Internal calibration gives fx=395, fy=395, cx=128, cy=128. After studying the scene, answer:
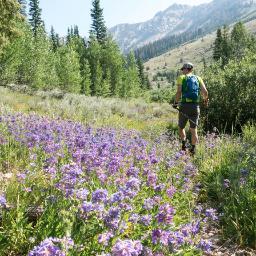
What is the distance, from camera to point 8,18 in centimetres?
2158

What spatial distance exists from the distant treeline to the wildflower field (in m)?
16.9

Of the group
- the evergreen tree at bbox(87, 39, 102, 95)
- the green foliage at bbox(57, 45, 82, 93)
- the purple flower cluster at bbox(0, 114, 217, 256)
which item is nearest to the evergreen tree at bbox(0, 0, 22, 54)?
the purple flower cluster at bbox(0, 114, 217, 256)

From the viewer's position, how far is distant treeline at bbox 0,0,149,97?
30.3 m

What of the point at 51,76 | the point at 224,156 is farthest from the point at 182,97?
the point at 51,76

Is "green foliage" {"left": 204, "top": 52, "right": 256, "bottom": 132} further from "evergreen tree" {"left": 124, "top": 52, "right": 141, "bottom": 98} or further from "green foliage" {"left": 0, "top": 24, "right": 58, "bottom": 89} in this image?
"evergreen tree" {"left": 124, "top": 52, "right": 141, "bottom": 98}

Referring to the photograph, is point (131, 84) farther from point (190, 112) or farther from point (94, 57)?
point (190, 112)

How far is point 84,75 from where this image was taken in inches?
2064

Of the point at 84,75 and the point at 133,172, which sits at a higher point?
the point at 84,75

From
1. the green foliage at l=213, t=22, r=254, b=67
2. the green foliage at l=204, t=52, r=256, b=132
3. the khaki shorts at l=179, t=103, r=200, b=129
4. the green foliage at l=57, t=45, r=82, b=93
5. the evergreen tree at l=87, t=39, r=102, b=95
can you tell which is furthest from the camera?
the green foliage at l=213, t=22, r=254, b=67

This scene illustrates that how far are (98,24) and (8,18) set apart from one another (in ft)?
140

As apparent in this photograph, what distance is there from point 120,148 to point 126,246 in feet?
14.4

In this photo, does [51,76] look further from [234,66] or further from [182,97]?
[182,97]

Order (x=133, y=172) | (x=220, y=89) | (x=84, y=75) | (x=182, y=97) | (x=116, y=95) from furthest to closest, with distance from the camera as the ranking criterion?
(x=116, y=95)
(x=84, y=75)
(x=220, y=89)
(x=182, y=97)
(x=133, y=172)

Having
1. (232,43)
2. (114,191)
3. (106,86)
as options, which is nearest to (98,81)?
(106,86)
